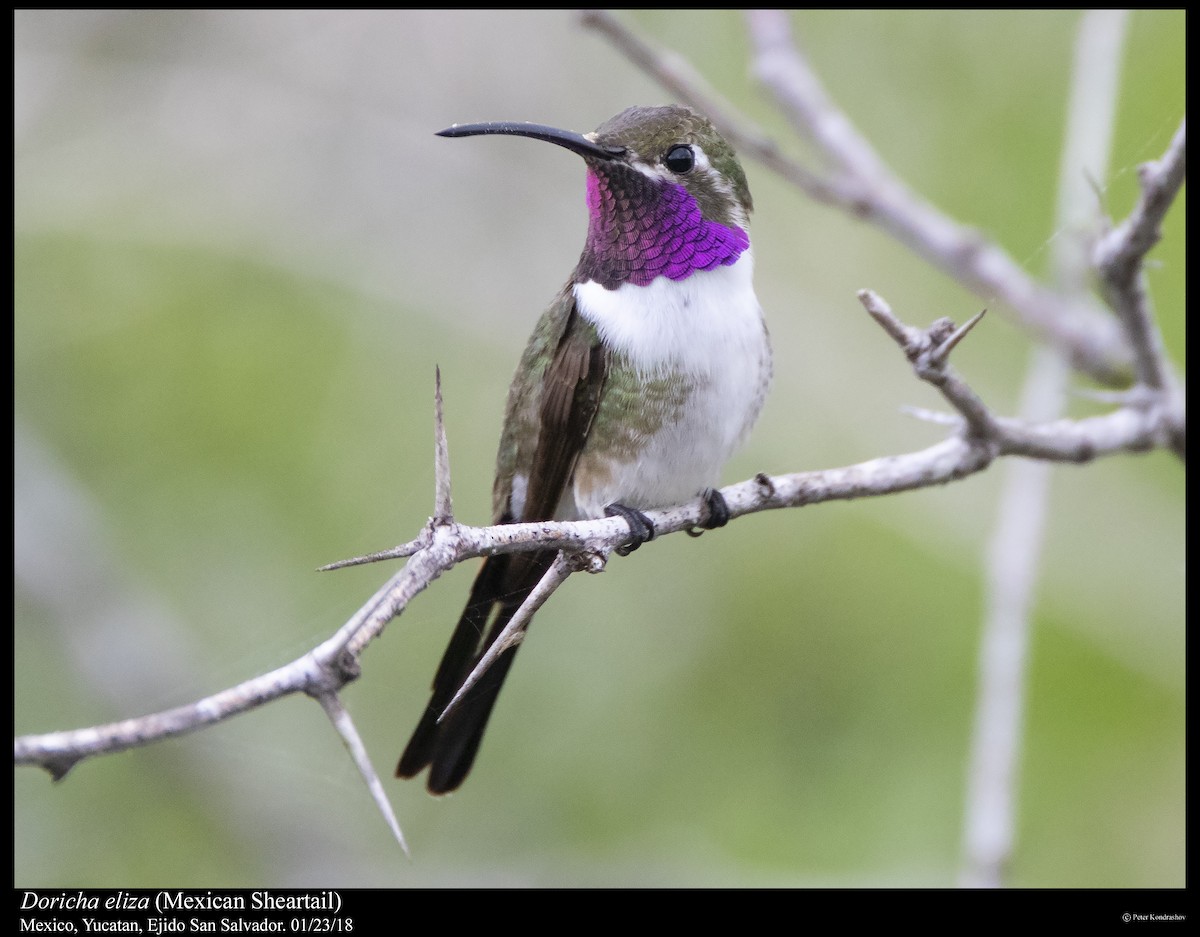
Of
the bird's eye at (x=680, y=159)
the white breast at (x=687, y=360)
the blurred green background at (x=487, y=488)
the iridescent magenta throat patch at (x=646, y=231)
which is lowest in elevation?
the blurred green background at (x=487, y=488)

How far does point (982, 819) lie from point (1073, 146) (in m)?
2.45

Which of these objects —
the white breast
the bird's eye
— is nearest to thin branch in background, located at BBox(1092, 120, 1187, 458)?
the white breast

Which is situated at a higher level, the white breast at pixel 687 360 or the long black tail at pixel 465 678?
the white breast at pixel 687 360

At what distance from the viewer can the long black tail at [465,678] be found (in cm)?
314

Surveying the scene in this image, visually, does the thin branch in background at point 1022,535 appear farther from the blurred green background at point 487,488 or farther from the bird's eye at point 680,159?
the bird's eye at point 680,159

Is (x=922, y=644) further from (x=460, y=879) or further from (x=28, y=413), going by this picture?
(x=28, y=413)

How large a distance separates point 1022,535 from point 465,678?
188 centimetres

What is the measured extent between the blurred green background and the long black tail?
1734 mm

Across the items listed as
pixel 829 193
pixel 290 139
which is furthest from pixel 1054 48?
pixel 290 139

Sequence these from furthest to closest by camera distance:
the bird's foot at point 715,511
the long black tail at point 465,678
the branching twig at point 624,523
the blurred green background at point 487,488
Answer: the blurred green background at point 487,488 < the bird's foot at point 715,511 < the long black tail at point 465,678 < the branching twig at point 624,523

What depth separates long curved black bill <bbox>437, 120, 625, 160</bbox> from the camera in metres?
2.93

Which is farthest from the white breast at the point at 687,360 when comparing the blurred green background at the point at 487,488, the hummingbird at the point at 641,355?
the blurred green background at the point at 487,488

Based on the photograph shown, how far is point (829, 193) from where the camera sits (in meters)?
4.10

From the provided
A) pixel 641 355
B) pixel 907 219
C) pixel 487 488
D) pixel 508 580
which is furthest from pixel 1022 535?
pixel 487 488
